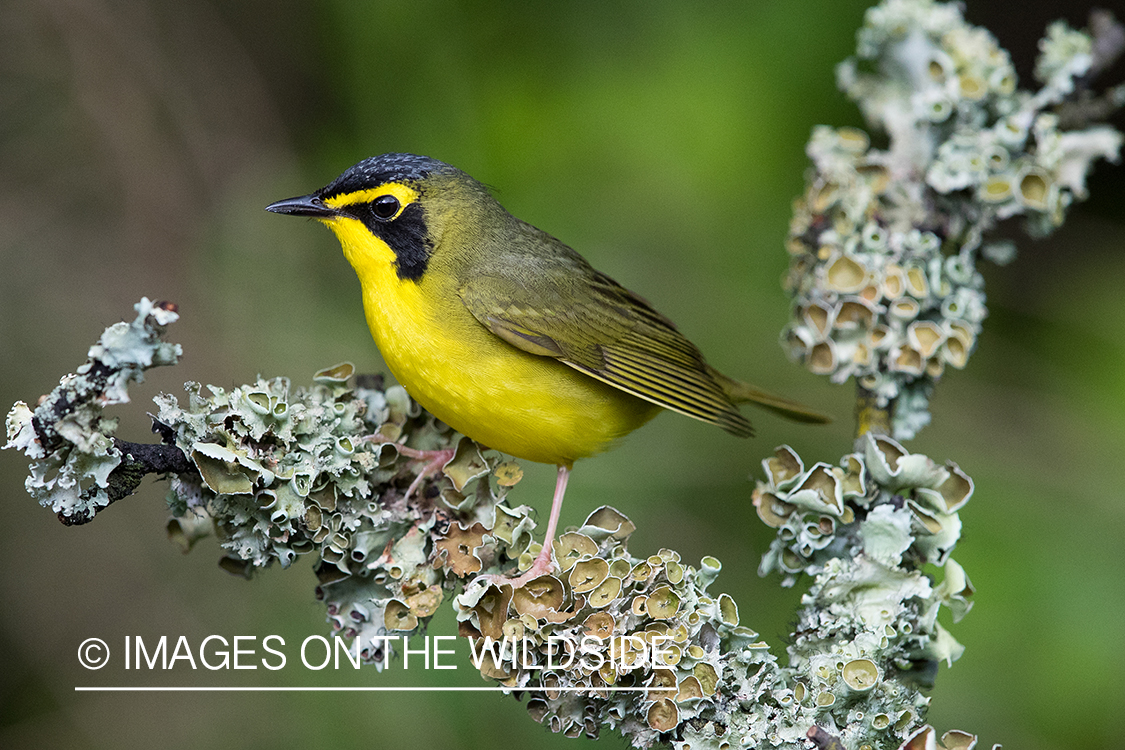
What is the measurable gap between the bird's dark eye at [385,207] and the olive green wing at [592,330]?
380mm

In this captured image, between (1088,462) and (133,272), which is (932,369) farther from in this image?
(133,272)

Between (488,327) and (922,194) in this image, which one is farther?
(922,194)

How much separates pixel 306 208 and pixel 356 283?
1.76m

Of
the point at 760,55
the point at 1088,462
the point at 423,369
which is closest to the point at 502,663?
the point at 423,369

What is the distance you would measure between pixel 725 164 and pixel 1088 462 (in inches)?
88.7

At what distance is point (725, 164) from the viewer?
5.01 m

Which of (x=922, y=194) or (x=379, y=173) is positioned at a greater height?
(x=922, y=194)

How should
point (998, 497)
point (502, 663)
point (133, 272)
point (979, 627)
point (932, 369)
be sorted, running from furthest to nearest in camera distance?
1. point (133, 272)
2. point (998, 497)
3. point (979, 627)
4. point (932, 369)
5. point (502, 663)

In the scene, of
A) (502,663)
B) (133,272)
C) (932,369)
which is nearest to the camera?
(502,663)

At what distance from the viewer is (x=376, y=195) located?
11.6ft

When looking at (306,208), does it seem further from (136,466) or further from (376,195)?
(136,466)

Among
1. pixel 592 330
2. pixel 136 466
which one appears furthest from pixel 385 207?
pixel 136 466
